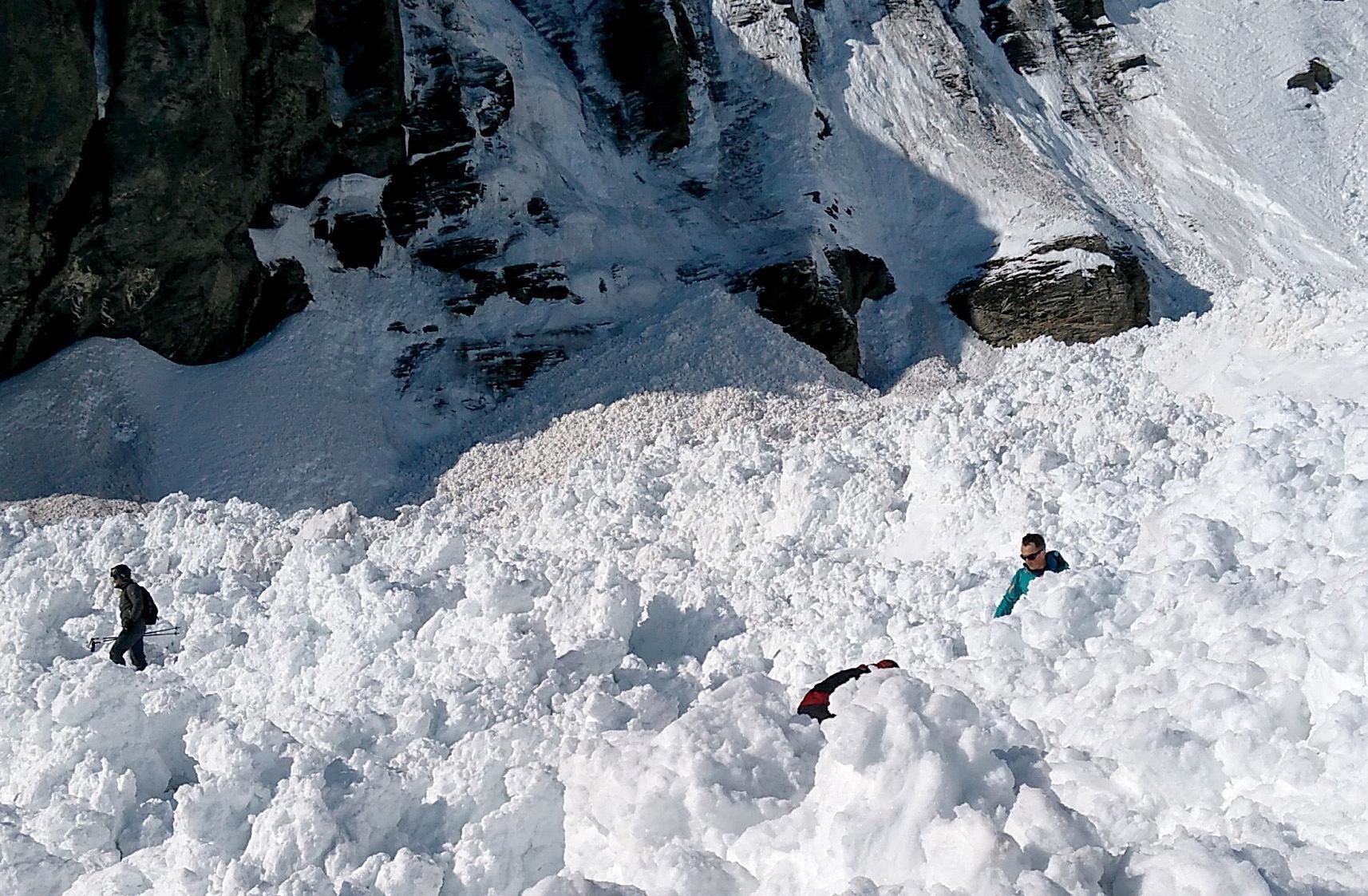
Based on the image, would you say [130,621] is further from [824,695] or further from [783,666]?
[824,695]

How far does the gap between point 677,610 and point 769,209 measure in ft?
Answer: 48.3

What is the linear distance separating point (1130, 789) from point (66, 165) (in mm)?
14464

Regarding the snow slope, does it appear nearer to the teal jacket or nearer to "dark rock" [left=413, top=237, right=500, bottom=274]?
"dark rock" [left=413, top=237, right=500, bottom=274]

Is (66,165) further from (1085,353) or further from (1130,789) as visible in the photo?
(1130,789)

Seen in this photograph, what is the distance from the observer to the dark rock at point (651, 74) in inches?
899

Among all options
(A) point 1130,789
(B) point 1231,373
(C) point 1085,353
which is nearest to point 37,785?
(A) point 1130,789

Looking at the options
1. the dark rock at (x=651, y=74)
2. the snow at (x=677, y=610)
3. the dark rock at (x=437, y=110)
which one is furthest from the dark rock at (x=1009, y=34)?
the dark rock at (x=437, y=110)

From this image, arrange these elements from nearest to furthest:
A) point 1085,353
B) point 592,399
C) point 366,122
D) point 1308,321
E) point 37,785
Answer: point 37,785 < point 1308,321 < point 1085,353 < point 592,399 < point 366,122

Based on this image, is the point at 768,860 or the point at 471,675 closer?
the point at 768,860

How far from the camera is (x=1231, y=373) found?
942cm

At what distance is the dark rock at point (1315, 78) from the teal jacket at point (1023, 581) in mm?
27710

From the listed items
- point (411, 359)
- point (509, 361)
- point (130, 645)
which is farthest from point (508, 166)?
point (130, 645)

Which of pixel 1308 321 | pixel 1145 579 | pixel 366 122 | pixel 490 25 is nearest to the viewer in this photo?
pixel 1145 579

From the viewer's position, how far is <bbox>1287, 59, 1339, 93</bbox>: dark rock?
2948cm
